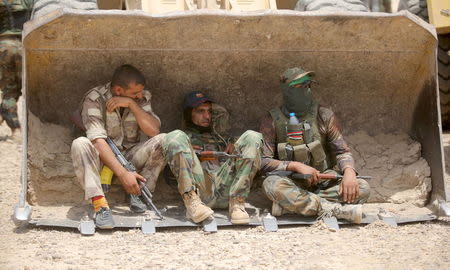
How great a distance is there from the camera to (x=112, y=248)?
4070mm

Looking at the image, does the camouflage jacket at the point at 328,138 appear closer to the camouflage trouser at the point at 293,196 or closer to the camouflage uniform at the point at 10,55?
the camouflage trouser at the point at 293,196

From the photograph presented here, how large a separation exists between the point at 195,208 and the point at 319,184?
90 centimetres

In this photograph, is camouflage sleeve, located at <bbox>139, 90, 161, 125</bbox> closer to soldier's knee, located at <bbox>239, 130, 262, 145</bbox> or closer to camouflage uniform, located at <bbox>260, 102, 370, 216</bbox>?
soldier's knee, located at <bbox>239, 130, 262, 145</bbox>

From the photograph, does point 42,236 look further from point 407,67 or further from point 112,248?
point 407,67

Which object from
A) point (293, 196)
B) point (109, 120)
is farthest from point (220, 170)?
point (109, 120)

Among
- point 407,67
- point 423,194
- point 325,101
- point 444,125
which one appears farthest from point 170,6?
point 444,125

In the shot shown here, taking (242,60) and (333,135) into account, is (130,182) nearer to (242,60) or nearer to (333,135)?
(242,60)

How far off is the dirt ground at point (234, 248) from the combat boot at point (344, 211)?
0.06 m

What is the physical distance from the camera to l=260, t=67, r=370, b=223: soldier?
4652 millimetres

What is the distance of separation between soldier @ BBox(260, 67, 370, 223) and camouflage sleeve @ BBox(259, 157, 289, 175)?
5 cm

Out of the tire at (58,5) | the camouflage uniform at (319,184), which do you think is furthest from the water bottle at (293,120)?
the tire at (58,5)

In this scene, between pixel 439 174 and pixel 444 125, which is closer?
pixel 439 174

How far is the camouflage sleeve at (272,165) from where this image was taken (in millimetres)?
4781

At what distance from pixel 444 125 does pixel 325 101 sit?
2632 mm
